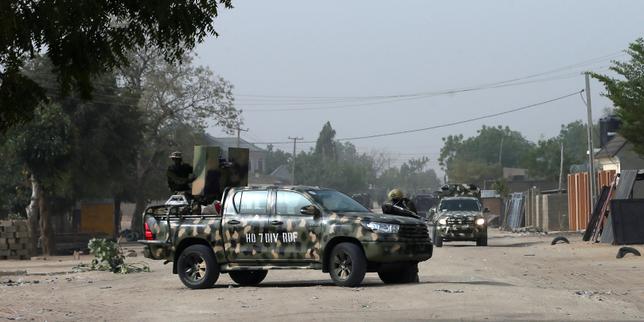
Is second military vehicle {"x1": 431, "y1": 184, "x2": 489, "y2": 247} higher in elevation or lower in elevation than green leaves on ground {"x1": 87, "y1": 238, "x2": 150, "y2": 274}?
higher

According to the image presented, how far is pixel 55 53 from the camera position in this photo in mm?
11633

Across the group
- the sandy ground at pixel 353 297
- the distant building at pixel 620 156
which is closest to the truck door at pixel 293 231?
the sandy ground at pixel 353 297

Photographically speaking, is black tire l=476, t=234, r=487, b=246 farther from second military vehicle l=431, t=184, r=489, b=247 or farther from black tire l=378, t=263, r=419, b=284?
black tire l=378, t=263, r=419, b=284

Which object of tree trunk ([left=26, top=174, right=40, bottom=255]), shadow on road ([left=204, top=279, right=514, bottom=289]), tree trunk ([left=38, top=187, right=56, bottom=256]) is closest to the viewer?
shadow on road ([left=204, top=279, right=514, bottom=289])

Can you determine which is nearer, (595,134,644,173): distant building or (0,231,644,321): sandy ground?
(0,231,644,321): sandy ground

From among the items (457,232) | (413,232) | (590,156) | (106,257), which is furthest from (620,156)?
(413,232)

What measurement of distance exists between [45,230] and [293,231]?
1366 inches

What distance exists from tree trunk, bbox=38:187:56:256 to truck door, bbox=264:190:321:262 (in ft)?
111

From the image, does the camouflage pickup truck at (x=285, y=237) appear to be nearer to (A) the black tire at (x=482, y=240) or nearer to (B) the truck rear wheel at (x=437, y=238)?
(B) the truck rear wheel at (x=437, y=238)

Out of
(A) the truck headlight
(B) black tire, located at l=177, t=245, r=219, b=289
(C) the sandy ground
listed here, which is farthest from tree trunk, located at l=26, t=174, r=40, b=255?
(A) the truck headlight

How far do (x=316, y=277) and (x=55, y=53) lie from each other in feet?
40.8

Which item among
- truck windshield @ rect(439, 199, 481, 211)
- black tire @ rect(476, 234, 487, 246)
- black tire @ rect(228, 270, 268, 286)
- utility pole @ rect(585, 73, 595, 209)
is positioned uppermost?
utility pole @ rect(585, 73, 595, 209)

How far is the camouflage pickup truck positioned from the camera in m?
19.4

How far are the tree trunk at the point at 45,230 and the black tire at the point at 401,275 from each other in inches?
1350
